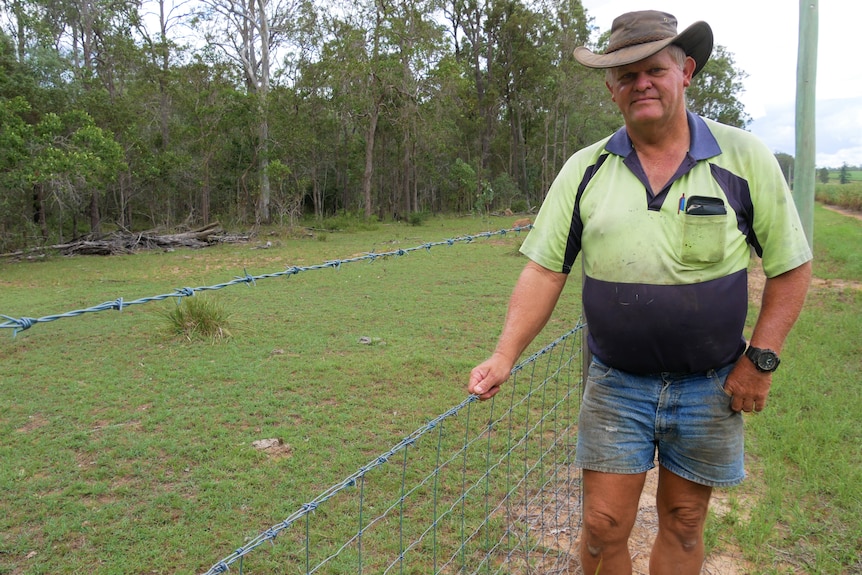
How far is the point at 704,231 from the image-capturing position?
1.44 meters

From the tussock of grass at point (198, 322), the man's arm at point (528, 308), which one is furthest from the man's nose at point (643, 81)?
the tussock of grass at point (198, 322)

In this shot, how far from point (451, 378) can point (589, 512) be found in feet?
11.1

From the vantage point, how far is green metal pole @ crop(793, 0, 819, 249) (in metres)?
3.04

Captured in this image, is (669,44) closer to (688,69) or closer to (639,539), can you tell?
(688,69)

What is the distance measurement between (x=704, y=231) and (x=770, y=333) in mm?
343

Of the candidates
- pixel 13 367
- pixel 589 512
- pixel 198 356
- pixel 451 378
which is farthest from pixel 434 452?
pixel 13 367

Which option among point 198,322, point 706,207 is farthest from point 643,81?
point 198,322

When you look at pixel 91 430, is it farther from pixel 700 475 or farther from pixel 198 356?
pixel 700 475

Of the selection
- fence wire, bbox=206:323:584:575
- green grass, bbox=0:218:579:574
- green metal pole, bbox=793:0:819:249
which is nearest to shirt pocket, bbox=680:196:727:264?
fence wire, bbox=206:323:584:575

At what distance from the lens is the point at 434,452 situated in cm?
373

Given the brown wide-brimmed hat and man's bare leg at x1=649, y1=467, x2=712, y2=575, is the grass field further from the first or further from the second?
the brown wide-brimmed hat

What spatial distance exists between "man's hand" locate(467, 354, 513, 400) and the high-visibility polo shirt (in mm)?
272

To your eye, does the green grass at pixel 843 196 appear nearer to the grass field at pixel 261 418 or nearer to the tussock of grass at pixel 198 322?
the grass field at pixel 261 418

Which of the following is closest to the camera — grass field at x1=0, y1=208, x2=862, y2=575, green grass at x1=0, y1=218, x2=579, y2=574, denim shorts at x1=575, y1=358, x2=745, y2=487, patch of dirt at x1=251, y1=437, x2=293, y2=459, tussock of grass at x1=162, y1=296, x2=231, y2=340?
denim shorts at x1=575, y1=358, x2=745, y2=487
